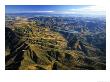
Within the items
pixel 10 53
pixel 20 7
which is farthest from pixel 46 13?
pixel 10 53
